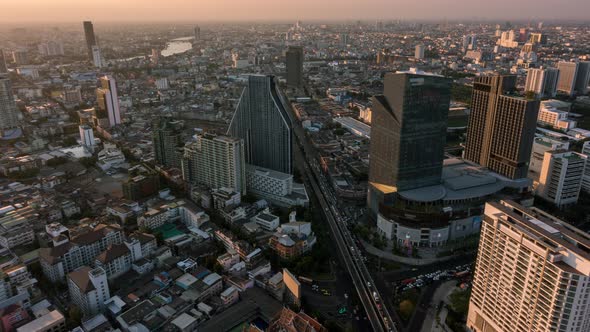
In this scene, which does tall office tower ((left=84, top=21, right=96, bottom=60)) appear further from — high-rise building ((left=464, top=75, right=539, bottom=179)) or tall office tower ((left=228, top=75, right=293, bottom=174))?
high-rise building ((left=464, top=75, right=539, bottom=179))

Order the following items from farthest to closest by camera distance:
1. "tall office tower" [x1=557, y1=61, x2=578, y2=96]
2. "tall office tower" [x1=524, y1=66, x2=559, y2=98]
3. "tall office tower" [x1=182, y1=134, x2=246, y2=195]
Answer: "tall office tower" [x1=557, y1=61, x2=578, y2=96] → "tall office tower" [x1=524, y1=66, x2=559, y2=98] → "tall office tower" [x1=182, y1=134, x2=246, y2=195]

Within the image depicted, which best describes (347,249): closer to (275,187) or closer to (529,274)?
(275,187)

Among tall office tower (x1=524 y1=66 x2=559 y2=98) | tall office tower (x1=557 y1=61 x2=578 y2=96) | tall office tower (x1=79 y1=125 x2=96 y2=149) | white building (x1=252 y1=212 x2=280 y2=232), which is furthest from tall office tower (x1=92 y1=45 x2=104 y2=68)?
tall office tower (x1=557 y1=61 x2=578 y2=96)

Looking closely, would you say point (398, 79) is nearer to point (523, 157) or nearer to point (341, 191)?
point (341, 191)

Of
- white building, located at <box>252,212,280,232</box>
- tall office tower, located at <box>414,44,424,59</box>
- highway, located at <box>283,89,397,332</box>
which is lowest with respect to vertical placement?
highway, located at <box>283,89,397,332</box>

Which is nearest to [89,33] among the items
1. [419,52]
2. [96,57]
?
[96,57]

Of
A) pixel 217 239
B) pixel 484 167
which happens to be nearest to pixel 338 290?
pixel 217 239

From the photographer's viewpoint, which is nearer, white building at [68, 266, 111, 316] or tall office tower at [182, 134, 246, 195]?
white building at [68, 266, 111, 316]
